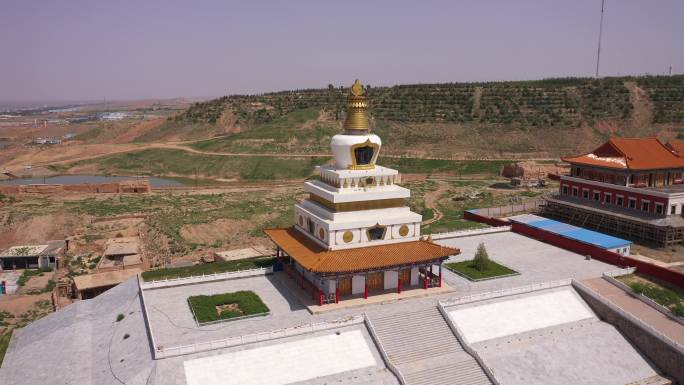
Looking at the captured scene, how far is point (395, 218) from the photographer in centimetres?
3114

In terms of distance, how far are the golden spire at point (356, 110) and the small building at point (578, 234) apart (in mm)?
19139

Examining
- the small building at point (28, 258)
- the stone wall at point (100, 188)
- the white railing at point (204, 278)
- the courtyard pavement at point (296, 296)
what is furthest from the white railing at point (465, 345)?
the stone wall at point (100, 188)

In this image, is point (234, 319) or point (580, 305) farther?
point (580, 305)

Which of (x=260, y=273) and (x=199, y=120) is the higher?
(x=199, y=120)

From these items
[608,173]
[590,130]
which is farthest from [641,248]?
[590,130]

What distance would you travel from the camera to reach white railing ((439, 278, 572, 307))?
95.0ft

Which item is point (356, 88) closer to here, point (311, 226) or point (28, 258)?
point (311, 226)

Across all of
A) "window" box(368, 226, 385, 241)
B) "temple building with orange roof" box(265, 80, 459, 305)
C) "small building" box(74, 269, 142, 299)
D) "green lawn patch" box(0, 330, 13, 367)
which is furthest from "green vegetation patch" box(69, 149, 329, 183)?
"green lawn patch" box(0, 330, 13, 367)

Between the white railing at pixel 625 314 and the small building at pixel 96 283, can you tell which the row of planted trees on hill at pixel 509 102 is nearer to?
the white railing at pixel 625 314

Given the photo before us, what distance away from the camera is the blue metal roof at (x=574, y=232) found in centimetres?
3747

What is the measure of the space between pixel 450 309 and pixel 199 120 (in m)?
108

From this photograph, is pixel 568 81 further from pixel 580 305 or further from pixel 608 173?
pixel 580 305

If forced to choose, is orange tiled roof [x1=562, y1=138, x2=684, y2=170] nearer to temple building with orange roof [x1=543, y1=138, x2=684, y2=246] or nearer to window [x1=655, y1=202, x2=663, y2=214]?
temple building with orange roof [x1=543, y1=138, x2=684, y2=246]

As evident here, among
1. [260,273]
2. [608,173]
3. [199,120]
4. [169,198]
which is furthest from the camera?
[199,120]
